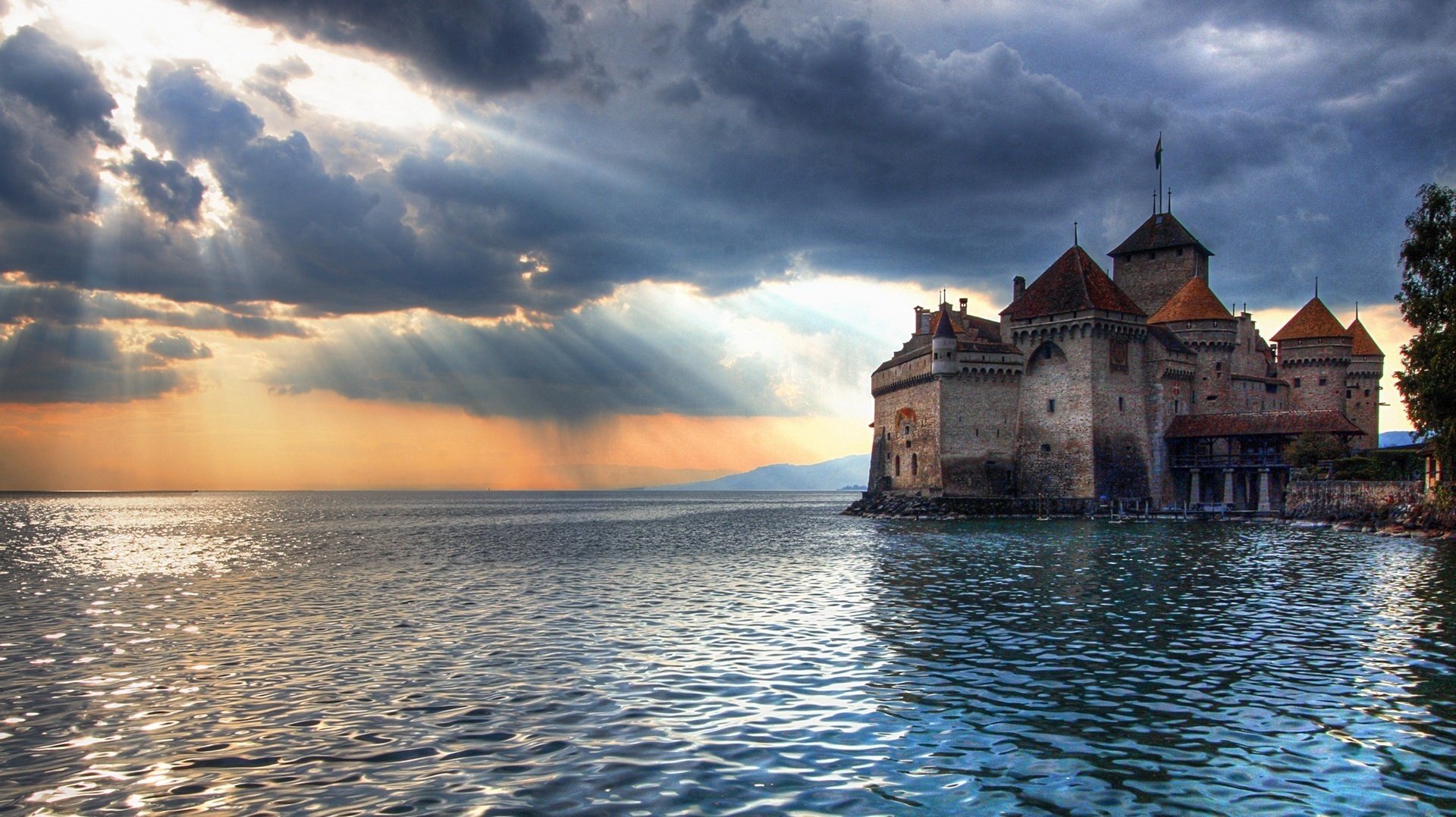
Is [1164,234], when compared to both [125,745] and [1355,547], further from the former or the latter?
[125,745]

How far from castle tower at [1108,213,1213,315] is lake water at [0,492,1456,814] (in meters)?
48.8

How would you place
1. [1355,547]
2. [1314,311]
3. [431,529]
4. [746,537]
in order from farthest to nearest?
[1314,311], [431,529], [746,537], [1355,547]

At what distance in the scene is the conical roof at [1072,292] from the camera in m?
58.6

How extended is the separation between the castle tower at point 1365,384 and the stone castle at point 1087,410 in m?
5.97

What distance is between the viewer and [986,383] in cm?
6059

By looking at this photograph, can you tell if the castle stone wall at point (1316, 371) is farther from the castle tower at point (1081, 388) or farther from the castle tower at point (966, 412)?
the castle tower at point (966, 412)

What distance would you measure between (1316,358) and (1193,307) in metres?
12.3

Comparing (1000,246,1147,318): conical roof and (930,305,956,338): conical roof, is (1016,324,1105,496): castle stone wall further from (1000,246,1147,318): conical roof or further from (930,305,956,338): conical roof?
(930,305,956,338): conical roof

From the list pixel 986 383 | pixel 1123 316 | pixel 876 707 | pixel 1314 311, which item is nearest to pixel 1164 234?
pixel 1314 311

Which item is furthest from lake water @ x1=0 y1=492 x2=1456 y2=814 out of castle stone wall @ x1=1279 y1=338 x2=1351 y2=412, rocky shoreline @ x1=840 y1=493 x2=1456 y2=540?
castle stone wall @ x1=1279 y1=338 x2=1351 y2=412

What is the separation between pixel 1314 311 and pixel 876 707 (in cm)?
7420

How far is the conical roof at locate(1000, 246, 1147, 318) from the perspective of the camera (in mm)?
58625

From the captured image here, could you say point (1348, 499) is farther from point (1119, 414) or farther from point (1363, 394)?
point (1363, 394)

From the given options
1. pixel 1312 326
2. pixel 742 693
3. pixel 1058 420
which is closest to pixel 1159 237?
pixel 1312 326
